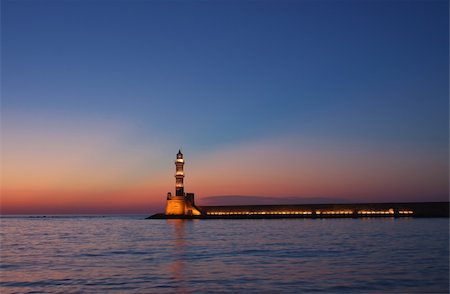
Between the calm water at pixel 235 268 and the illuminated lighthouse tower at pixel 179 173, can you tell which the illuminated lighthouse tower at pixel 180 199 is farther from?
the calm water at pixel 235 268

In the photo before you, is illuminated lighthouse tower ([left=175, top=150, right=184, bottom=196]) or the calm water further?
illuminated lighthouse tower ([left=175, top=150, right=184, bottom=196])

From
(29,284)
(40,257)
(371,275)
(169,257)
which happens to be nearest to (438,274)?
(371,275)

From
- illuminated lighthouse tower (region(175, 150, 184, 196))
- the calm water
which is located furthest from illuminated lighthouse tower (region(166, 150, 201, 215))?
the calm water

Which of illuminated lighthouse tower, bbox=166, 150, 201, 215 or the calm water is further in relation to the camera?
illuminated lighthouse tower, bbox=166, 150, 201, 215

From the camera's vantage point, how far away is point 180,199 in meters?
92.1

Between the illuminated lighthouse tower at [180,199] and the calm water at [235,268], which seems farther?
the illuminated lighthouse tower at [180,199]

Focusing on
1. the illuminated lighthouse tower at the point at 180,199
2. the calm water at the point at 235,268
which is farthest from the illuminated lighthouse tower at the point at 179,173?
the calm water at the point at 235,268

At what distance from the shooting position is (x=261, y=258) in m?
28.0

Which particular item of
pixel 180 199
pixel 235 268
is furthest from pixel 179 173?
pixel 235 268

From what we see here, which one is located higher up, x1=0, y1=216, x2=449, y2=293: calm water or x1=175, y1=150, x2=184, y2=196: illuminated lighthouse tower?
x1=175, y1=150, x2=184, y2=196: illuminated lighthouse tower

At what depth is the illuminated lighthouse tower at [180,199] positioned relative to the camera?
88.8 meters

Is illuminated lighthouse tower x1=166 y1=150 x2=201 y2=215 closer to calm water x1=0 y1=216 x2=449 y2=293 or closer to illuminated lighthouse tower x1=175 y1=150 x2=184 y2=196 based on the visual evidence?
illuminated lighthouse tower x1=175 y1=150 x2=184 y2=196

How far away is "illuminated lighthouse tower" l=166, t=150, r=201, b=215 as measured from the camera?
291 ft

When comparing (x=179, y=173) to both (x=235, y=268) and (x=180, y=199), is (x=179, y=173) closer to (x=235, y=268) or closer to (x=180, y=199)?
(x=180, y=199)
